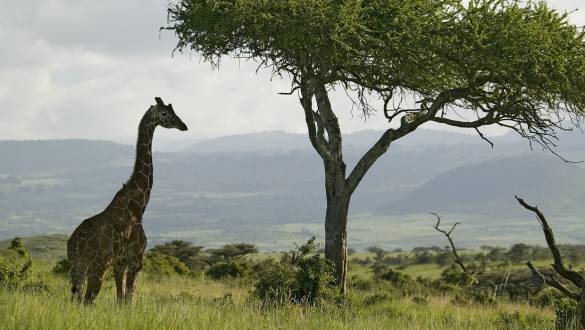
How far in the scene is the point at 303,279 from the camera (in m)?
19.7

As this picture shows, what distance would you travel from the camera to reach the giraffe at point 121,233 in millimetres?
14172

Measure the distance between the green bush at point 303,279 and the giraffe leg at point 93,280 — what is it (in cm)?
588

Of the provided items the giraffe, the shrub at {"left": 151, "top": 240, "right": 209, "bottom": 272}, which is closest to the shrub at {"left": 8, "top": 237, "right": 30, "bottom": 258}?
the shrub at {"left": 151, "top": 240, "right": 209, "bottom": 272}

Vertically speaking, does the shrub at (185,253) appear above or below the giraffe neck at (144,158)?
below

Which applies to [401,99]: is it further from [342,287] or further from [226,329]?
[226,329]

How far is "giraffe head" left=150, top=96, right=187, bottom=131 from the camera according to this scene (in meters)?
15.5

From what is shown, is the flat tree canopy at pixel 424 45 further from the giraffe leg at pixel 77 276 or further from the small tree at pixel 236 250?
the small tree at pixel 236 250

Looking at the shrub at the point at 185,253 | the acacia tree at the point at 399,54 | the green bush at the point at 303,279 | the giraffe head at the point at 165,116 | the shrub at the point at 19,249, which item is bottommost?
the shrub at the point at 185,253

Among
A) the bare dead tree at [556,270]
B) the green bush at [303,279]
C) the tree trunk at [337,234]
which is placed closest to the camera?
the bare dead tree at [556,270]

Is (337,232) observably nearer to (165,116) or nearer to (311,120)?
(311,120)

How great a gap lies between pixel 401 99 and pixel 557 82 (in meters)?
5.11

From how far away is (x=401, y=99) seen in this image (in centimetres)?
2533

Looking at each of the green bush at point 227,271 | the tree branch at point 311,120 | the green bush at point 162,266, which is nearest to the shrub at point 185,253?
the green bush at point 162,266

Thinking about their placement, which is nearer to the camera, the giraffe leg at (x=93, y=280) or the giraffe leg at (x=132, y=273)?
the giraffe leg at (x=93, y=280)
